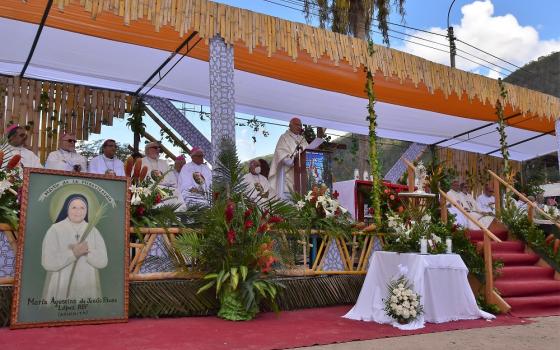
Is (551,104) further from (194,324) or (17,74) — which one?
(17,74)

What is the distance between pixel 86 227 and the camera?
5.31 m

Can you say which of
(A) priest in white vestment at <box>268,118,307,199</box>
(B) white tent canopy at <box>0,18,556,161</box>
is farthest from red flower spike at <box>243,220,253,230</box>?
(B) white tent canopy at <box>0,18,556,161</box>

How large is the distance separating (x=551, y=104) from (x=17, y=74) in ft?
35.0

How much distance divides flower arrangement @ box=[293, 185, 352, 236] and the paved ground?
2074 millimetres

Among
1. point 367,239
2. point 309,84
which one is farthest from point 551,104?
point 367,239

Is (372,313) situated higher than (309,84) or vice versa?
(309,84)

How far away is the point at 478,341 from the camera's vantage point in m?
5.00

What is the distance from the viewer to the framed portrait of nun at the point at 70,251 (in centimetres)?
487

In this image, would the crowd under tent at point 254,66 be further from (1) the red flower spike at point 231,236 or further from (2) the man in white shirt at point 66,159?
(1) the red flower spike at point 231,236

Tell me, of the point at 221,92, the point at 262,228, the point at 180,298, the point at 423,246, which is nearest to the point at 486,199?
the point at 423,246

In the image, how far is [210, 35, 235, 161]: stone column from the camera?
22.1 feet

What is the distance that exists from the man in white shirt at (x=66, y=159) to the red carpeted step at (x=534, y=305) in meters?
6.30

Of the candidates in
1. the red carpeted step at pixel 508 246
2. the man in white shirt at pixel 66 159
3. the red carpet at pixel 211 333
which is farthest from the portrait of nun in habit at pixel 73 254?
the red carpeted step at pixel 508 246

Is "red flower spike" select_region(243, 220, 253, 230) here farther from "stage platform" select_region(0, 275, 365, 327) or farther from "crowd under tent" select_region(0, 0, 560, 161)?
"crowd under tent" select_region(0, 0, 560, 161)
